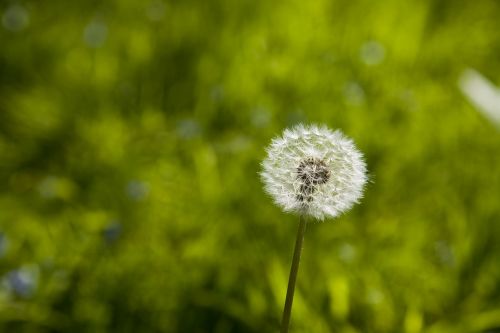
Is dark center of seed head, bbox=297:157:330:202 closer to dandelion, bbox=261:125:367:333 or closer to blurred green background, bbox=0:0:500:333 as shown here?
dandelion, bbox=261:125:367:333

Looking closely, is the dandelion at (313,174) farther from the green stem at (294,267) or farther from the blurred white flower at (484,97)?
the blurred white flower at (484,97)

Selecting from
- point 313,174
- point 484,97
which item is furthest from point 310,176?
point 484,97

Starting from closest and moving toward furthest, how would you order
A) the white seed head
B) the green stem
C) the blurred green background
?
the green stem → the white seed head → the blurred green background

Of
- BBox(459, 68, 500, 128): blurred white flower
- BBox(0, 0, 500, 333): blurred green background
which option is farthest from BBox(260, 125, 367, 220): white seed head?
BBox(459, 68, 500, 128): blurred white flower

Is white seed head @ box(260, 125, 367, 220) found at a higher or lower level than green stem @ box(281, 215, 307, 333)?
higher

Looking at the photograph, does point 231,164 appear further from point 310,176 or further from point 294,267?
point 294,267

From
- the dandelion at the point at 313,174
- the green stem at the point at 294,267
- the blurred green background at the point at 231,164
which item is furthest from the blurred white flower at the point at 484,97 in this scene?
the green stem at the point at 294,267

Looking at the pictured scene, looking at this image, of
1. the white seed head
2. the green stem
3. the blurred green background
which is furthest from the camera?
the blurred green background

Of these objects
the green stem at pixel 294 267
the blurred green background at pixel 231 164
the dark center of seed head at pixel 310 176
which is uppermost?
the blurred green background at pixel 231 164
